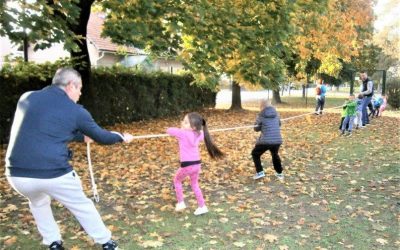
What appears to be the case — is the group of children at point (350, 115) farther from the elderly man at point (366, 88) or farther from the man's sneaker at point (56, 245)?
the man's sneaker at point (56, 245)

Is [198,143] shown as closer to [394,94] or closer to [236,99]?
[236,99]

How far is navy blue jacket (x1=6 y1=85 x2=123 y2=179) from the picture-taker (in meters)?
4.15

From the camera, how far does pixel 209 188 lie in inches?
316

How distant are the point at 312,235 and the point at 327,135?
10.1 m

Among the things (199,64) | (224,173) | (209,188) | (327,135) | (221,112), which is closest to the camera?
(209,188)

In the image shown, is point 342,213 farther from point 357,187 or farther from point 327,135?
point 327,135

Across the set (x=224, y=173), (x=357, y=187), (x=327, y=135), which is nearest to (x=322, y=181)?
(x=357, y=187)

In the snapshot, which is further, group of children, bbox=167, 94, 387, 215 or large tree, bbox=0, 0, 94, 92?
large tree, bbox=0, 0, 94, 92

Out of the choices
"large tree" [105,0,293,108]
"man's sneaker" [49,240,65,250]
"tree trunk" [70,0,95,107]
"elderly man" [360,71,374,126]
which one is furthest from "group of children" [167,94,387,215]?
"elderly man" [360,71,374,126]

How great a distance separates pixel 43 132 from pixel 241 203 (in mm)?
3737

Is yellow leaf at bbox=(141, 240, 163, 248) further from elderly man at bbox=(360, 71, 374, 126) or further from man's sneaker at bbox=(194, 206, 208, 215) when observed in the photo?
elderly man at bbox=(360, 71, 374, 126)

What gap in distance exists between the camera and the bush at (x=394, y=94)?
28922mm

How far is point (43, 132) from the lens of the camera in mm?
4152

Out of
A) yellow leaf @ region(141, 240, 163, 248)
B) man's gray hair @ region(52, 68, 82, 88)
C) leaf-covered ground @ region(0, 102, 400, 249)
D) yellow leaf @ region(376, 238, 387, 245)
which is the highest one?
man's gray hair @ region(52, 68, 82, 88)
